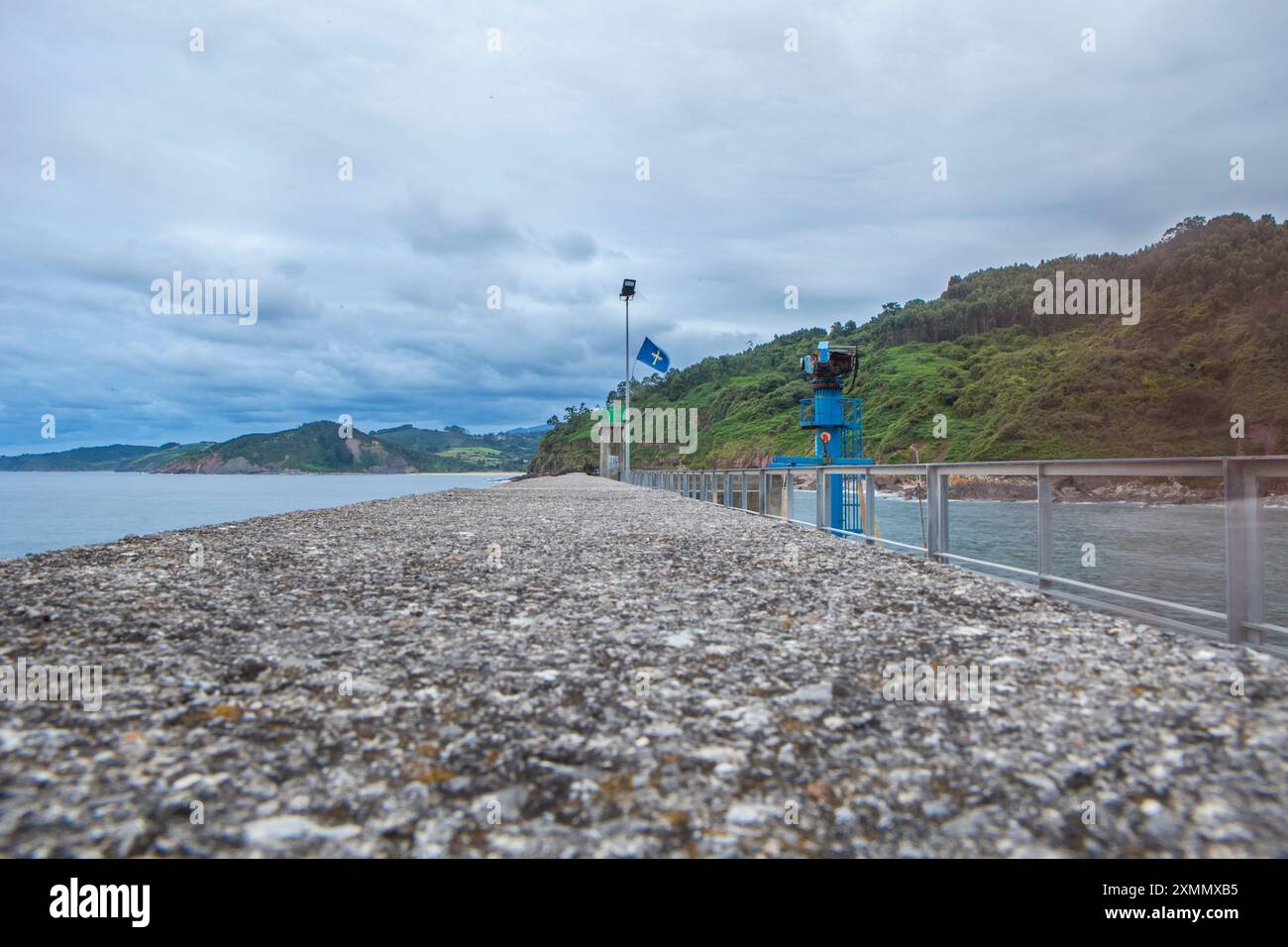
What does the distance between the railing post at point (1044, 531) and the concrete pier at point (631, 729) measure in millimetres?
661

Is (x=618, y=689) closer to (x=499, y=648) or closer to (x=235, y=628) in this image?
(x=499, y=648)

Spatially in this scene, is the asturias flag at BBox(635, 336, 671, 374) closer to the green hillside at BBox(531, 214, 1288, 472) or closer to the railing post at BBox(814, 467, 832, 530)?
the green hillside at BBox(531, 214, 1288, 472)

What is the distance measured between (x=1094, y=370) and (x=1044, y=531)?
69877 mm

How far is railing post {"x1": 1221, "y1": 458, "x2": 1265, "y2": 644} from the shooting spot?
159 inches

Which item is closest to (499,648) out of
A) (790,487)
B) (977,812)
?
(977,812)

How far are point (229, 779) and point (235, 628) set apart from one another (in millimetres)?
2434

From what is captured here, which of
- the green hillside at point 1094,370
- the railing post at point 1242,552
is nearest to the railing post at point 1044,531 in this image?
the railing post at point 1242,552

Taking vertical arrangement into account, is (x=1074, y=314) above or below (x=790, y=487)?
above

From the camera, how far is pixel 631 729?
2.76 m

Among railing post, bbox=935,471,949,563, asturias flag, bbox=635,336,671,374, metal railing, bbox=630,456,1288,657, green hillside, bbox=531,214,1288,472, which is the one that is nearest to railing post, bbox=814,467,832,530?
metal railing, bbox=630,456,1288,657

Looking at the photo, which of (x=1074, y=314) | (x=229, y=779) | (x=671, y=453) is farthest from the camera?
(x=671, y=453)

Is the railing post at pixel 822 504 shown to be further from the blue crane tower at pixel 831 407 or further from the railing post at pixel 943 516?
the blue crane tower at pixel 831 407

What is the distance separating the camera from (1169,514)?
3516cm

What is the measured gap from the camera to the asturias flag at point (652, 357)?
163 ft
